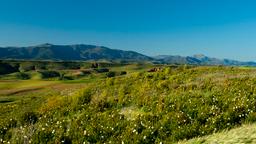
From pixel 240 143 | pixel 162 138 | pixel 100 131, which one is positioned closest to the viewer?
pixel 240 143

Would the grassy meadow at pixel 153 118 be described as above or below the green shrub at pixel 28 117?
above

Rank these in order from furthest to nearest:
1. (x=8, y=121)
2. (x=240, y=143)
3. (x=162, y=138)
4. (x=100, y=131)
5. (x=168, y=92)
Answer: (x=168, y=92) < (x=8, y=121) < (x=100, y=131) < (x=162, y=138) < (x=240, y=143)

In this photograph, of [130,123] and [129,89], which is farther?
[129,89]

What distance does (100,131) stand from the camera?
21453mm

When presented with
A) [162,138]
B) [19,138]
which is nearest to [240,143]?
[162,138]

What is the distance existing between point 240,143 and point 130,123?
943cm

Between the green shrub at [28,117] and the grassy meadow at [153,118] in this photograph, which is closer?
the grassy meadow at [153,118]

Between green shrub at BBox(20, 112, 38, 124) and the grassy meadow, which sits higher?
the grassy meadow

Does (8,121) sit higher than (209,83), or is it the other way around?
(209,83)

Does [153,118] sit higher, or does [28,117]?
[153,118]

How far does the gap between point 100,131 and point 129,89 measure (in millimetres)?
14723

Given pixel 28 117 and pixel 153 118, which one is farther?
pixel 28 117

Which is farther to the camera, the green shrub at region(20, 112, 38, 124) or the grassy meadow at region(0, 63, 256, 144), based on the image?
the green shrub at region(20, 112, 38, 124)

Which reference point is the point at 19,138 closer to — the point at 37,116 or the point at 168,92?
the point at 37,116
